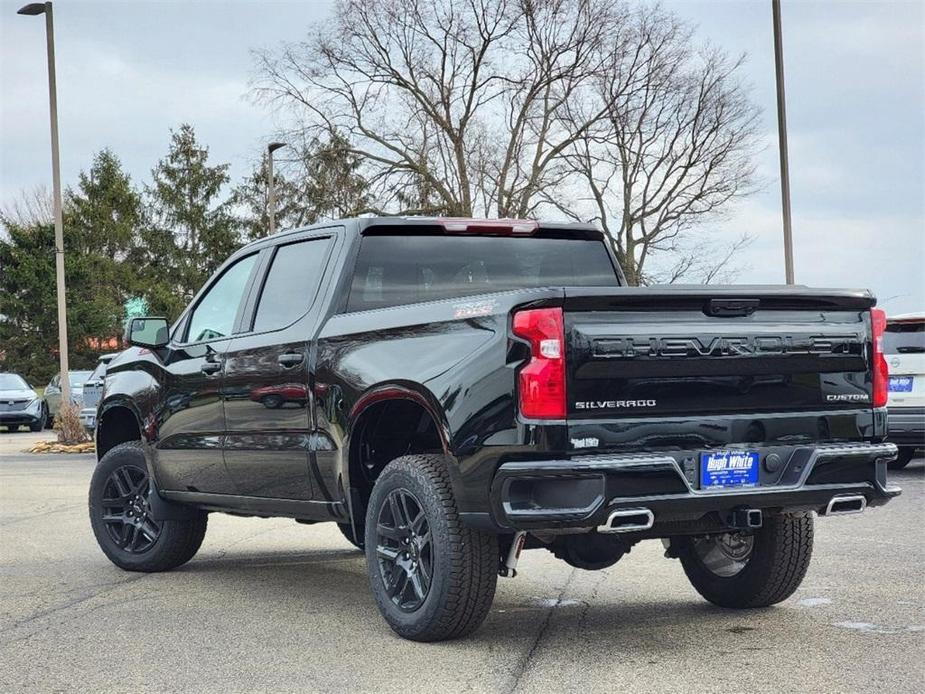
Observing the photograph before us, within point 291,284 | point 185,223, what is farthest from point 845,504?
point 185,223

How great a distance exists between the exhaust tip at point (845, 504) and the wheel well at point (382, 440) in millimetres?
1754

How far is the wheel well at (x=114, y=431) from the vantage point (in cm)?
900

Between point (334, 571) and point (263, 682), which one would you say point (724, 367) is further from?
point (334, 571)

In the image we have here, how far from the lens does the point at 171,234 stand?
65.3m

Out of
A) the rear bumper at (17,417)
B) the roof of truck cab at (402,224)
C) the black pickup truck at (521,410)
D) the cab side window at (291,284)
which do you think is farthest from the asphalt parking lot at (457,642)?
the rear bumper at (17,417)

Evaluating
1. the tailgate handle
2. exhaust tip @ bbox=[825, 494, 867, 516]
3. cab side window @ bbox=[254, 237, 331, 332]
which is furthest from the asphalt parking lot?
cab side window @ bbox=[254, 237, 331, 332]

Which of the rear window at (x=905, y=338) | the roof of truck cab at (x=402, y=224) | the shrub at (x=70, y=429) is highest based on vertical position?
the roof of truck cab at (x=402, y=224)

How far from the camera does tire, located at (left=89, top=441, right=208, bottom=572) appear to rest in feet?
27.6

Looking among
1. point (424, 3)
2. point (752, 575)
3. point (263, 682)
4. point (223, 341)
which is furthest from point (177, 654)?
point (424, 3)

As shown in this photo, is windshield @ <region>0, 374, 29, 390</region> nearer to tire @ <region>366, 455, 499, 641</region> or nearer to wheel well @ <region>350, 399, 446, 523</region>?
wheel well @ <region>350, 399, 446, 523</region>

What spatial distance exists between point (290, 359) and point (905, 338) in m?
9.25

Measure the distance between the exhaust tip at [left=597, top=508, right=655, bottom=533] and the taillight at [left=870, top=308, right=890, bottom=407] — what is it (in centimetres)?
135

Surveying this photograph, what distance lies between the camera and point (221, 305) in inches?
316

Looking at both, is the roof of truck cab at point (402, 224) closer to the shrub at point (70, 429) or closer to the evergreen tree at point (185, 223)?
the shrub at point (70, 429)
